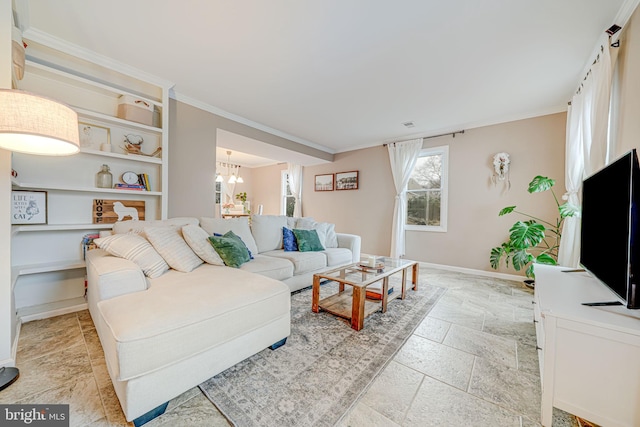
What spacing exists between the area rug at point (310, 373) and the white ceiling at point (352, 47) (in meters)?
2.44

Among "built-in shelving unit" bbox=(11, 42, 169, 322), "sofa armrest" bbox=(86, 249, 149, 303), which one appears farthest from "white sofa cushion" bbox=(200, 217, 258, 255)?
"sofa armrest" bbox=(86, 249, 149, 303)

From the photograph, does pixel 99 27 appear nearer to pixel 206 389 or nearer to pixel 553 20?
pixel 206 389

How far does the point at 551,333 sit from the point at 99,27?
365 centimetres

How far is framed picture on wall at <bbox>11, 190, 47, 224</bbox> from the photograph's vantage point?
2.07m

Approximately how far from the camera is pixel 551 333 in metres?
1.12

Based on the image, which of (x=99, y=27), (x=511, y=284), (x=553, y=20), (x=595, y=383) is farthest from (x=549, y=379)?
(x=99, y=27)

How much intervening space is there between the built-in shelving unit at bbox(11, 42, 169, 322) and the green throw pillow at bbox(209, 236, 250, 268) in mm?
1070

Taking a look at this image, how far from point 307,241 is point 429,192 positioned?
102 inches

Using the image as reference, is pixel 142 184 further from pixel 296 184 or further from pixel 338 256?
pixel 296 184

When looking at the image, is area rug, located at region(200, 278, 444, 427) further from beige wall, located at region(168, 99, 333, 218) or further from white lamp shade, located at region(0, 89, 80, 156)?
beige wall, located at region(168, 99, 333, 218)

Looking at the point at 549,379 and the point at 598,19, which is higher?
the point at 598,19

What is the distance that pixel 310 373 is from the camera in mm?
1453

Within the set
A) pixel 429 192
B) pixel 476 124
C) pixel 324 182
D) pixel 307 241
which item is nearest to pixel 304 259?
pixel 307 241

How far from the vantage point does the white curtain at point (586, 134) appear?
1.89 m
